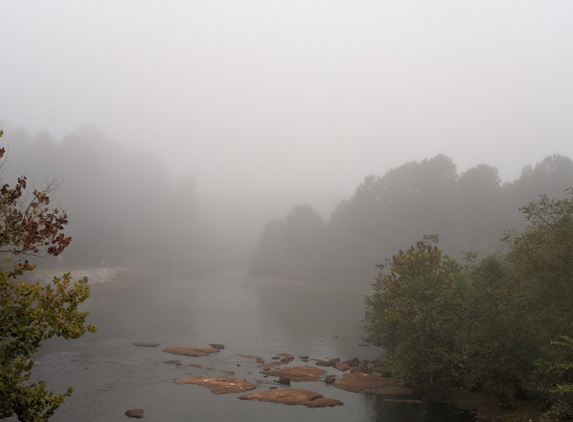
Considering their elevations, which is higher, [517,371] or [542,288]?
[542,288]

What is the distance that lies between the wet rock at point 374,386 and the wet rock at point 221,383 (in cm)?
933

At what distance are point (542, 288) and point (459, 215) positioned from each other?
95.5 metres

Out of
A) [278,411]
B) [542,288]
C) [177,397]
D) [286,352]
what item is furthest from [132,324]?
[542,288]

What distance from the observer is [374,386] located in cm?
4450

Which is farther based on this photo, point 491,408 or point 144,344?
point 144,344

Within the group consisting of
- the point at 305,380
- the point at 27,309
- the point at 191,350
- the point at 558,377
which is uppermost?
the point at 27,309

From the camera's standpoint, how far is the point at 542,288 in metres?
32.9

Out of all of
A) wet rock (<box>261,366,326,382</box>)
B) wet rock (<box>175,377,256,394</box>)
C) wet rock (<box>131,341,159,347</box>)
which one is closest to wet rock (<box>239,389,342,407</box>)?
wet rock (<box>175,377,256,394</box>)

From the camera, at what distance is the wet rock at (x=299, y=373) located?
46.7 meters

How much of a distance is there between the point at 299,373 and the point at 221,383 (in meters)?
8.81

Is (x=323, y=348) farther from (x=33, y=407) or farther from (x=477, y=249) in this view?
(x=477, y=249)

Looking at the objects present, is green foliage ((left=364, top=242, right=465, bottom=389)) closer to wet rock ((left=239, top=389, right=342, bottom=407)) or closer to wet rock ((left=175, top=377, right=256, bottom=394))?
wet rock ((left=239, top=389, right=342, bottom=407))

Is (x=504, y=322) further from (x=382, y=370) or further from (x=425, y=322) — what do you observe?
(x=382, y=370)

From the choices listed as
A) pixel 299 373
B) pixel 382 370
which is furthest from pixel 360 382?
pixel 299 373
